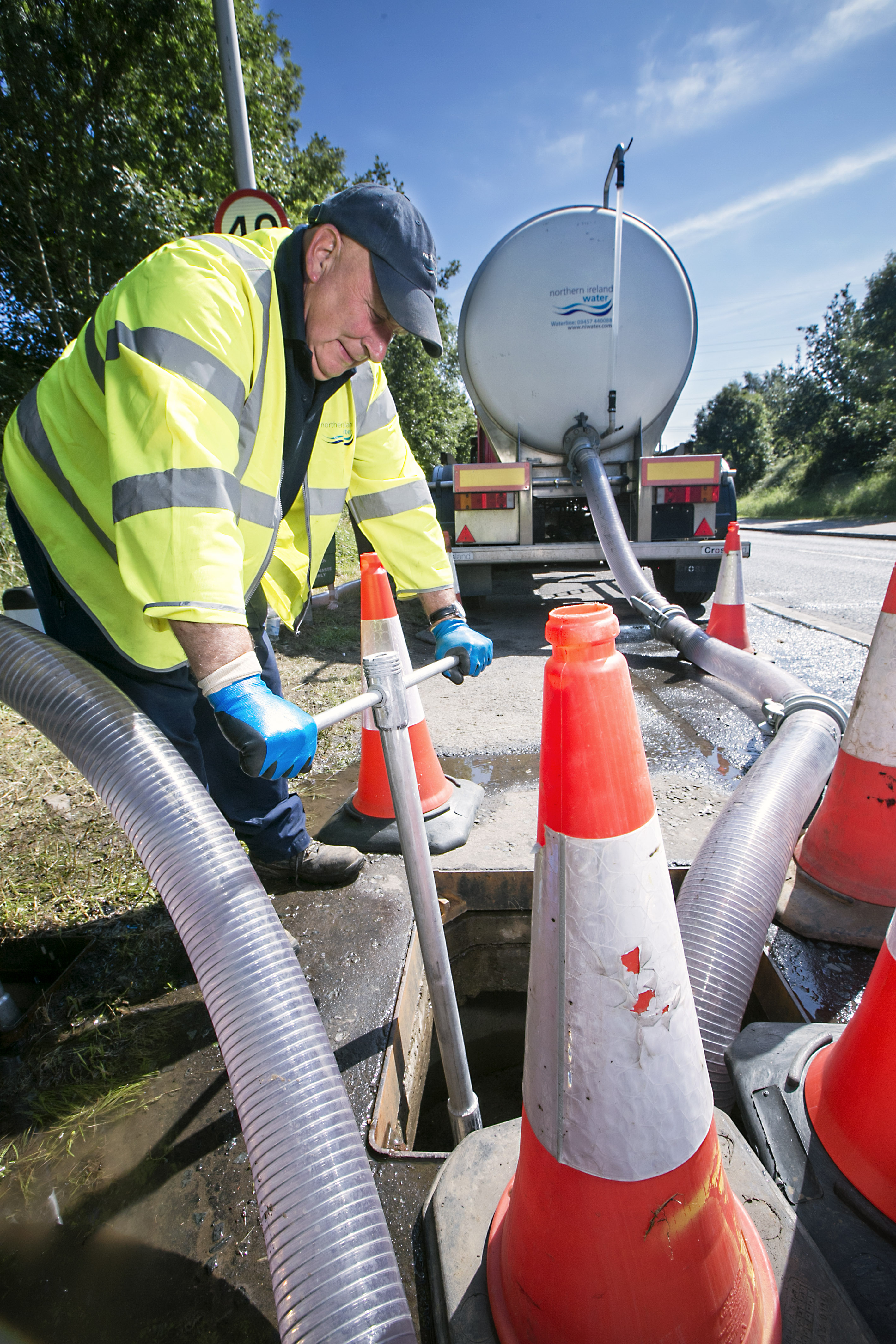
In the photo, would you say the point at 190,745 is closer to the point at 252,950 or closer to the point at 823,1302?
the point at 252,950

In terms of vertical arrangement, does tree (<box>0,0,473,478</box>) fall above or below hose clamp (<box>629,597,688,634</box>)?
above

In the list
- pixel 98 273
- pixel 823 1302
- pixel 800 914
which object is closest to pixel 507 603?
pixel 800 914

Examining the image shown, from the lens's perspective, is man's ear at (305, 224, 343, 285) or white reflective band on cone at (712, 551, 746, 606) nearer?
man's ear at (305, 224, 343, 285)

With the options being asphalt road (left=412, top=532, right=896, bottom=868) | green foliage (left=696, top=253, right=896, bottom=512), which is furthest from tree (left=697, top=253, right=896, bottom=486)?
asphalt road (left=412, top=532, right=896, bottom=868)

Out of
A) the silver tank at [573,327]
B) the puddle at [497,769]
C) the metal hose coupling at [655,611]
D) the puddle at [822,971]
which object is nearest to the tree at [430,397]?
the silver tank at [573,327]

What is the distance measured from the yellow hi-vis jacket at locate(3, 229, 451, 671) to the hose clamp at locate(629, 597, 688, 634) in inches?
127

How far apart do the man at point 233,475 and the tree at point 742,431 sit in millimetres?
46664

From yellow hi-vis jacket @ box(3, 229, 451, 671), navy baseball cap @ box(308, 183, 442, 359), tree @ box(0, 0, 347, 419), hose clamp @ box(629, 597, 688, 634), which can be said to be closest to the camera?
yellow hi-vis jacket @ box(3, 229, 451, 671)

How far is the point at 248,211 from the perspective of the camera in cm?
407

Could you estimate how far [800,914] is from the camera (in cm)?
196

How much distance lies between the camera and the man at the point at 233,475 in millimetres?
1301

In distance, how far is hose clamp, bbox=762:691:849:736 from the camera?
8.53 feet

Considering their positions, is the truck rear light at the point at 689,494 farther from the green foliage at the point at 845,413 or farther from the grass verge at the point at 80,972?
the green foliage at the point at 845,413

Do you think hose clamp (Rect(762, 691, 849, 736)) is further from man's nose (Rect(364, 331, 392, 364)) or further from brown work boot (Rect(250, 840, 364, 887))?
man's nose (Rect(364, 331, 392, 364))
